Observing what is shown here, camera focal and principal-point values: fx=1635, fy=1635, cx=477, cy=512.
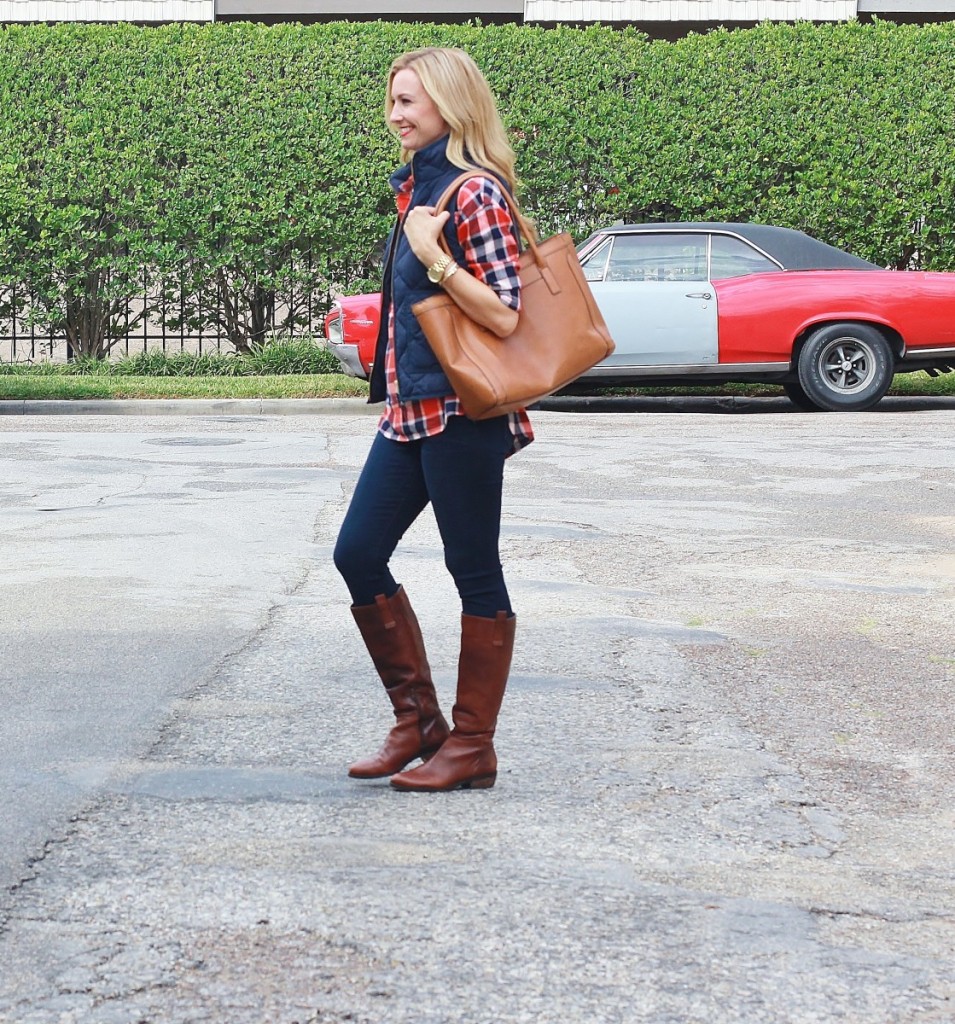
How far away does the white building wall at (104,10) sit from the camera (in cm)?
2641

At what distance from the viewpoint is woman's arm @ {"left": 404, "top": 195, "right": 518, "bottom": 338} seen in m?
3.78

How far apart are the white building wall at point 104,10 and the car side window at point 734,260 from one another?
14.8m

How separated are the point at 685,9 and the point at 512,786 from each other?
24.1 m

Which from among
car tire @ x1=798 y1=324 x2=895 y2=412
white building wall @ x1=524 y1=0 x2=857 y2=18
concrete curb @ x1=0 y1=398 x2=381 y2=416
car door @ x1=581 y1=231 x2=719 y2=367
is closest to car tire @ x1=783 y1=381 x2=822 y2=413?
car tire @ x1=798 y1=324 x2=895 y2=412

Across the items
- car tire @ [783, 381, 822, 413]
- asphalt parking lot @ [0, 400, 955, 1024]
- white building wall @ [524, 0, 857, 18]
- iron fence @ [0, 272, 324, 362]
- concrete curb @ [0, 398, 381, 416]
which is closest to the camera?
asphalt parking lot @ [0, 400, 955, 1024]

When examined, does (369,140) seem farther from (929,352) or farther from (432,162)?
(432,162)

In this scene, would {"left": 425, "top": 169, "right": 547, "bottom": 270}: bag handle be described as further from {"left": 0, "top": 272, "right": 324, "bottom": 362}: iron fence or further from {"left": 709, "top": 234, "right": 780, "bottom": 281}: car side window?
{"left": 0, "top": 272, "right": 324, "bottom": 362}: iron fence

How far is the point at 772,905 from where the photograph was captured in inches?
130

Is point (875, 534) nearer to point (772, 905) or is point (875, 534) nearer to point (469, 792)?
point (469, 792)

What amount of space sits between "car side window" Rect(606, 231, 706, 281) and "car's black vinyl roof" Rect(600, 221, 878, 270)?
0.12 metres

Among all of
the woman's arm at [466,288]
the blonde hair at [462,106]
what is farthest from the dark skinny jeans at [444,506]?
the blonde hair at [462,106]

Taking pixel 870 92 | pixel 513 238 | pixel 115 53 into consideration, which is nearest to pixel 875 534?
pixel 513 238

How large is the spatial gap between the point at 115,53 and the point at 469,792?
16.0 metres

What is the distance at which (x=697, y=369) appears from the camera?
1466 centimetres
